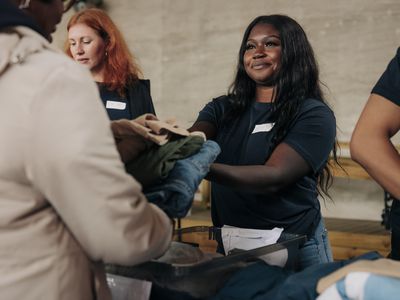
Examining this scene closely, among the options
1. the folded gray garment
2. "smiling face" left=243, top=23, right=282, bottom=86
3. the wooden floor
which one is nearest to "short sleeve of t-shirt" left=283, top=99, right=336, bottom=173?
"smiling face" left=243, top=23, right=282, bottom=86

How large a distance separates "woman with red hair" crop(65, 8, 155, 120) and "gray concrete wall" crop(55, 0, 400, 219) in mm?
2597

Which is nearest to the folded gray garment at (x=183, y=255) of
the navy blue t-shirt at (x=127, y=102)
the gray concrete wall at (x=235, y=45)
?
the navy blue t-shirt at (x=127, y=102)

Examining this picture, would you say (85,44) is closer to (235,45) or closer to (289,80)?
(289,80)

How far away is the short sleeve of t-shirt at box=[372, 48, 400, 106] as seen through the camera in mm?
1493

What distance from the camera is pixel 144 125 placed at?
48.3 inches

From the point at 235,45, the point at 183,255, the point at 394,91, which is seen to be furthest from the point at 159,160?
the point at 235,45

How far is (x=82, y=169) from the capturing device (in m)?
0.83

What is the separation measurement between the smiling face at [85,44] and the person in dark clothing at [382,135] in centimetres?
170

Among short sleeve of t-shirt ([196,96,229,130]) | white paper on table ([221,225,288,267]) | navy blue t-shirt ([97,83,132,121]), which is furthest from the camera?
navy blue t-shirt ([97,83,132,121])

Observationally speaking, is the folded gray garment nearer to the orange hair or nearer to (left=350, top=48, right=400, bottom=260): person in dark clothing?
(left=350, top=48, right=400, bottom=260): person in dark clothing

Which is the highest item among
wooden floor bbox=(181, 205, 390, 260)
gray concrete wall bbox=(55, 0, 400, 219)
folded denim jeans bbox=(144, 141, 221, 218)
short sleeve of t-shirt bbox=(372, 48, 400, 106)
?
short sleeve of t-shirt bbox=(372, 48, 400, 106)

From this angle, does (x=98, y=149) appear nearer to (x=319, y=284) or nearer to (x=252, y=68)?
(x=319, y=284)

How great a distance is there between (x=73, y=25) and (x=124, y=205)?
2211 mm

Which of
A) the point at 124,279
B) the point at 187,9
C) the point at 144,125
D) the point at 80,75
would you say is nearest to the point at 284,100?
the point at 144,125
